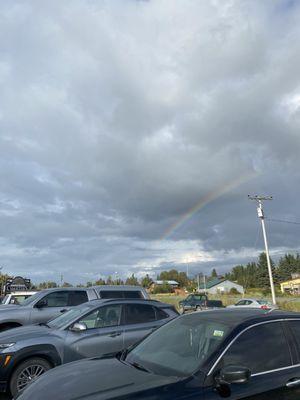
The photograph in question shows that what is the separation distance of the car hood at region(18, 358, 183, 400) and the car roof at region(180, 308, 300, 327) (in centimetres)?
99

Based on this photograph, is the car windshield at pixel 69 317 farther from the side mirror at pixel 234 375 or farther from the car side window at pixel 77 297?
the side mirror at pixel 234 375

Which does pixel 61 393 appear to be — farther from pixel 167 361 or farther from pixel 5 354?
pixel 5 354

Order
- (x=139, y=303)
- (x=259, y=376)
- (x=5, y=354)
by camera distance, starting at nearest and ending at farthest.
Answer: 1. (x=259, y=376)
2. (x=5, y=354)
3. (x=139, y=303)

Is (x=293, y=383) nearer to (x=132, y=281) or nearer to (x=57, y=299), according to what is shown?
(x=57, y=299)

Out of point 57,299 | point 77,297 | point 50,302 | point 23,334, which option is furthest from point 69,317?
point 77,297

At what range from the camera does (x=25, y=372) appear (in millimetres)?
6746

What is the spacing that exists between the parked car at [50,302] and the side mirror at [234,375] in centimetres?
788

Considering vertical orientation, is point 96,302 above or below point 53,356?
above

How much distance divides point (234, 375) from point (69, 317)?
4.87m

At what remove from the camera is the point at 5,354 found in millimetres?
6566

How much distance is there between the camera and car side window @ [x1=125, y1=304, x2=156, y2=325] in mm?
8031

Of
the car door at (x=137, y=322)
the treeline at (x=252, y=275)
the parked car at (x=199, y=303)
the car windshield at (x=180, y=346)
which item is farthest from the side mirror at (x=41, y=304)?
the treeline at (x=252, y=275)

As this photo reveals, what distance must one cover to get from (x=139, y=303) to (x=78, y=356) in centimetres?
187

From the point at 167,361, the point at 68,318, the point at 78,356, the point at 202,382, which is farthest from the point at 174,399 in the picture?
the point at 68,318
